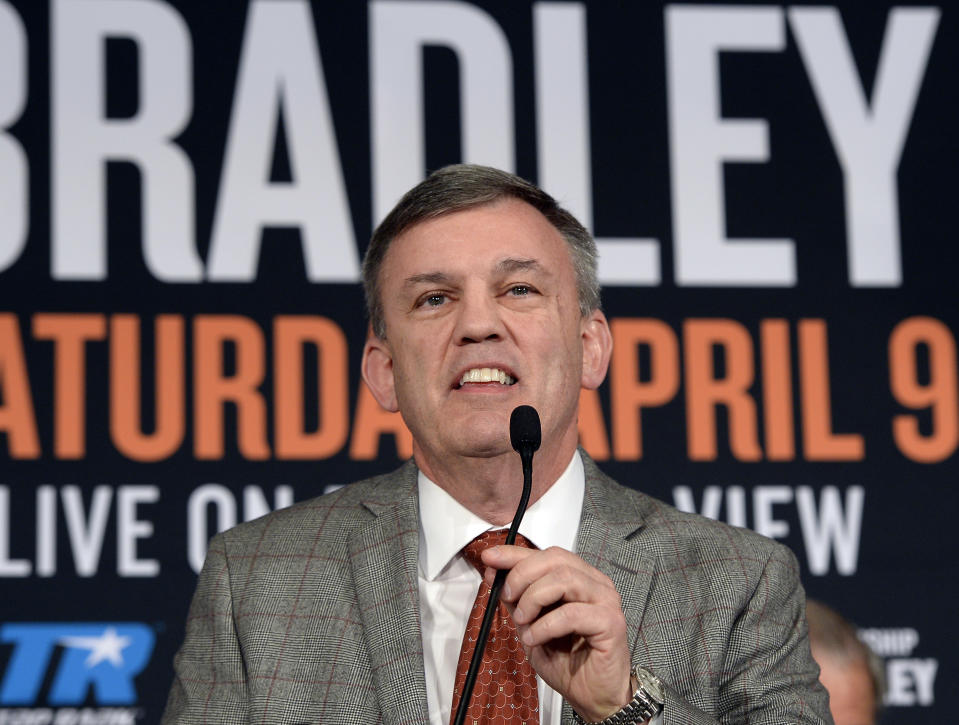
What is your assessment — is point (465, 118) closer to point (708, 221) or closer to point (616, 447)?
point (708, 221)

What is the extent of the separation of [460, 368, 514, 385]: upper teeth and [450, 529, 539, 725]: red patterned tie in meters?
0.29

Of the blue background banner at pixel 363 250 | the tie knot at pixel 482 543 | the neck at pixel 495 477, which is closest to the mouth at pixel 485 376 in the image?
the neck at pixel 495 477

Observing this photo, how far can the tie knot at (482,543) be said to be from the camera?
195cm

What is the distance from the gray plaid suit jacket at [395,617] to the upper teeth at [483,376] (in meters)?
0.24

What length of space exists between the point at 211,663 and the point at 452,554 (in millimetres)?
373

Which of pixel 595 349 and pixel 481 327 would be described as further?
pixel 595 349

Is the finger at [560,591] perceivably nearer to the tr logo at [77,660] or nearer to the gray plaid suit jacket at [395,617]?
the gray plaid suit jacket at [395,617]

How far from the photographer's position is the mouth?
6.28 feet

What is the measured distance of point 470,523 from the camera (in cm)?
199

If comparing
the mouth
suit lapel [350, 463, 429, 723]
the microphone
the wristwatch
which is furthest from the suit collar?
the microphone

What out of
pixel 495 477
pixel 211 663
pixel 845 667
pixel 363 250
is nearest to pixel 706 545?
pixel 495 477

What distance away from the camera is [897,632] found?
3.11 m

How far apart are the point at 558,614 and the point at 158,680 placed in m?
1.70

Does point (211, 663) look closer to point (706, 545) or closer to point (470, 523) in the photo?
point (470, 523)
